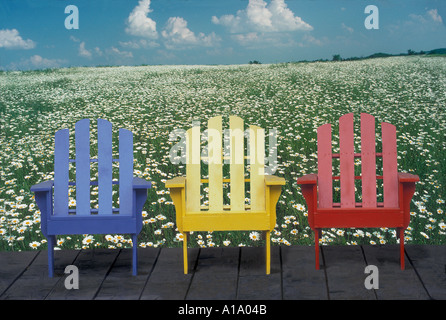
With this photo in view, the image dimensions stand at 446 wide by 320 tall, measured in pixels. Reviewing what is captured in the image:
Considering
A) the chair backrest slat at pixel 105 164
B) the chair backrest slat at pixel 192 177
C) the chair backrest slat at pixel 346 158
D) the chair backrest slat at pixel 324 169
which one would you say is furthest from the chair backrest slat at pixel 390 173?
the chair backrest slat at pixel 105 164

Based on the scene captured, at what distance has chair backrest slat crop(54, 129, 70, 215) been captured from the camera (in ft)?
12.2

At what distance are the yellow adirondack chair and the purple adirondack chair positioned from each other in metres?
0.31

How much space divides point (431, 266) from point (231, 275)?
1450 millimetres

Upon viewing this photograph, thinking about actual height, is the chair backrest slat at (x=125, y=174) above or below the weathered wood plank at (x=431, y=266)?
above

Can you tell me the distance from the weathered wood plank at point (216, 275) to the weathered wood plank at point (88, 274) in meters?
0.67

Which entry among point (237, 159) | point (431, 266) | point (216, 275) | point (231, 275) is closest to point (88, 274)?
point (216, 275)

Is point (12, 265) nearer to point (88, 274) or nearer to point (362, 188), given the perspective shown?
point (88, 274)

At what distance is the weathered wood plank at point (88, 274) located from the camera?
3.29 metres

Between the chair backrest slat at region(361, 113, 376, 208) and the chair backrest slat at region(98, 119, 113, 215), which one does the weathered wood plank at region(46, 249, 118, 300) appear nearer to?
the chair backrest slat at region(98, 119, 113, 215)

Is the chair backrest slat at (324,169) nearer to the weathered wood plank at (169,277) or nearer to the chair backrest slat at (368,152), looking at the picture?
the chair backrest slat at (368,152)

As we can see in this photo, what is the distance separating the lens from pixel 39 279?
141 inches
